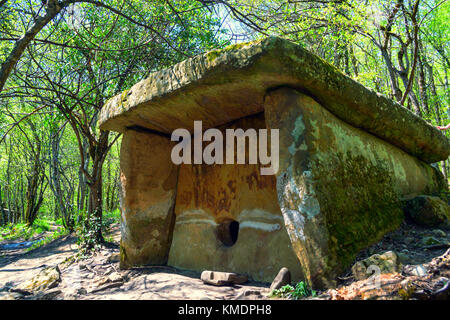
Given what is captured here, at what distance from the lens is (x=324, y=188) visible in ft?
7.43

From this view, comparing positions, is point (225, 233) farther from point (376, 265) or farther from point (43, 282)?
point (43, 282)

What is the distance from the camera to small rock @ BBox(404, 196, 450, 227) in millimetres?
2908

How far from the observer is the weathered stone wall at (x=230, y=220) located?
9.32ft

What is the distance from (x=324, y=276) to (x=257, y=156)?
1.43m

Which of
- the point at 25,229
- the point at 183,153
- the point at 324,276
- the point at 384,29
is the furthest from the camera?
the point at 25,229

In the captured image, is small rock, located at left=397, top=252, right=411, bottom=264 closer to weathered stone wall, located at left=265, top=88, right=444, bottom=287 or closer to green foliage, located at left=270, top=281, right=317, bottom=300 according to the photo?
weathered stone wall, located at left=265, top=88, right=444, bottom=287

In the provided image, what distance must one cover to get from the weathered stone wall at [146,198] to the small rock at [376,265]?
246 centimetres

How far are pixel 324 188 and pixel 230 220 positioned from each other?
1.43 metres

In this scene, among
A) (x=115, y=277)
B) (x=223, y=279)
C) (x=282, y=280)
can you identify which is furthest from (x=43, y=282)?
(x=282, y=280)

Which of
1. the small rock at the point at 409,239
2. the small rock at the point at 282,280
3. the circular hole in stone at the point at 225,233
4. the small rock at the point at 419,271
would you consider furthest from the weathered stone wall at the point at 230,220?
the small rock at the point at 409,239

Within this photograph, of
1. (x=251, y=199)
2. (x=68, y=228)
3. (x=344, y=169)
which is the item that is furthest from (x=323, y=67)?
(x=68, y=228)

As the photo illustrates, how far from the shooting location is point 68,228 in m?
7.84

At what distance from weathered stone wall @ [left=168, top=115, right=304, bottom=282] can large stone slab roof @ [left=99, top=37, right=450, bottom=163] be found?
557 mm

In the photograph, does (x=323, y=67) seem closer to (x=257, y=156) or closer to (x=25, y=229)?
(x=257, y=156)
